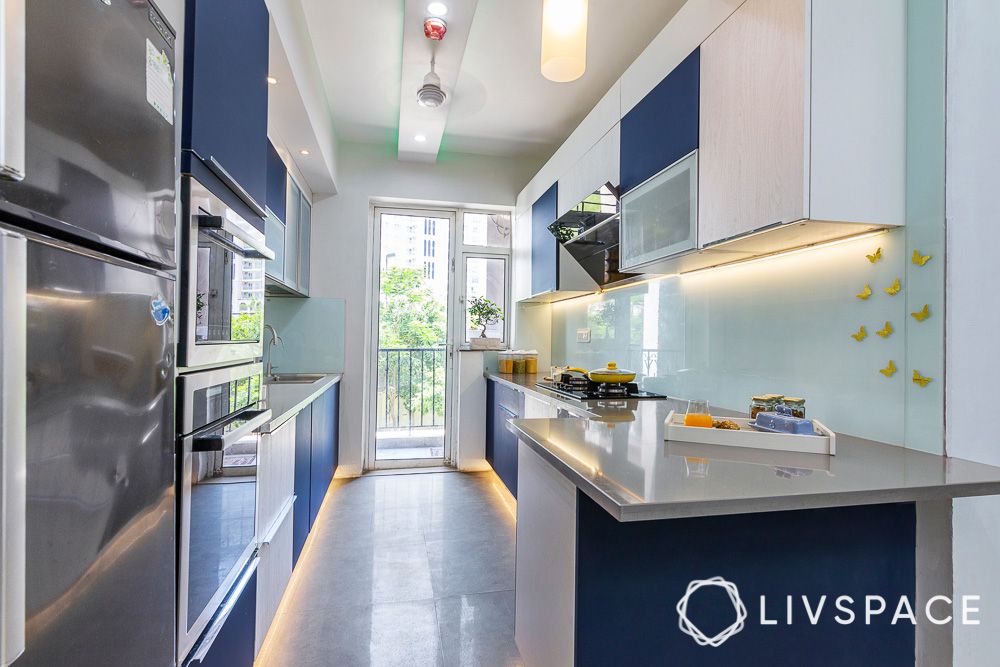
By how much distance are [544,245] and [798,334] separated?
210 cm

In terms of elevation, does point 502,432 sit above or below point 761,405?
below

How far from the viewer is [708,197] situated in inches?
65.3

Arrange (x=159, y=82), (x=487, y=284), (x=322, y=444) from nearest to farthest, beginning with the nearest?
(x=159, y=82) → (x=322, y=444) → (x=487, y=284)

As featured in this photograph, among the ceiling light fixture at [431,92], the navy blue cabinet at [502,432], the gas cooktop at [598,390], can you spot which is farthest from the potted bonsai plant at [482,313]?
the ceiling light fixture at [431,92]

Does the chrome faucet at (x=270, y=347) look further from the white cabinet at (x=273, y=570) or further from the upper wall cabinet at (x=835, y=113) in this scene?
the upper wall cabinet at (x=835, y=113)

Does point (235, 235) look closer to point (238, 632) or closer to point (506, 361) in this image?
point (238, 632)

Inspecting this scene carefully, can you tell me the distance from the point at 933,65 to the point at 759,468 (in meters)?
1.10

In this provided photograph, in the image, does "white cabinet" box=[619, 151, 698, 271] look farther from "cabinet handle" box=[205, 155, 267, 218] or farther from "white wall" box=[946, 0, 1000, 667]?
"cabinet handle" box=[205, 155, 267, 218]

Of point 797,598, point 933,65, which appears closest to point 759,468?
point 797,598

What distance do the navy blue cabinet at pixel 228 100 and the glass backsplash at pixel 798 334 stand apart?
1753 mm

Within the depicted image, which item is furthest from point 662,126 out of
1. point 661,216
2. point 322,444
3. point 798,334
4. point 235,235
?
point 322,444

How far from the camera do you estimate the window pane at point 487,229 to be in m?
4.37

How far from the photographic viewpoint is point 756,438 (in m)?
1.24

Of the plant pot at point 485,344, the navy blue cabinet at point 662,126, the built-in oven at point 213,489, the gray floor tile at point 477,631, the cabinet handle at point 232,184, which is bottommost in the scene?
the gray floor tile at point 477,631
